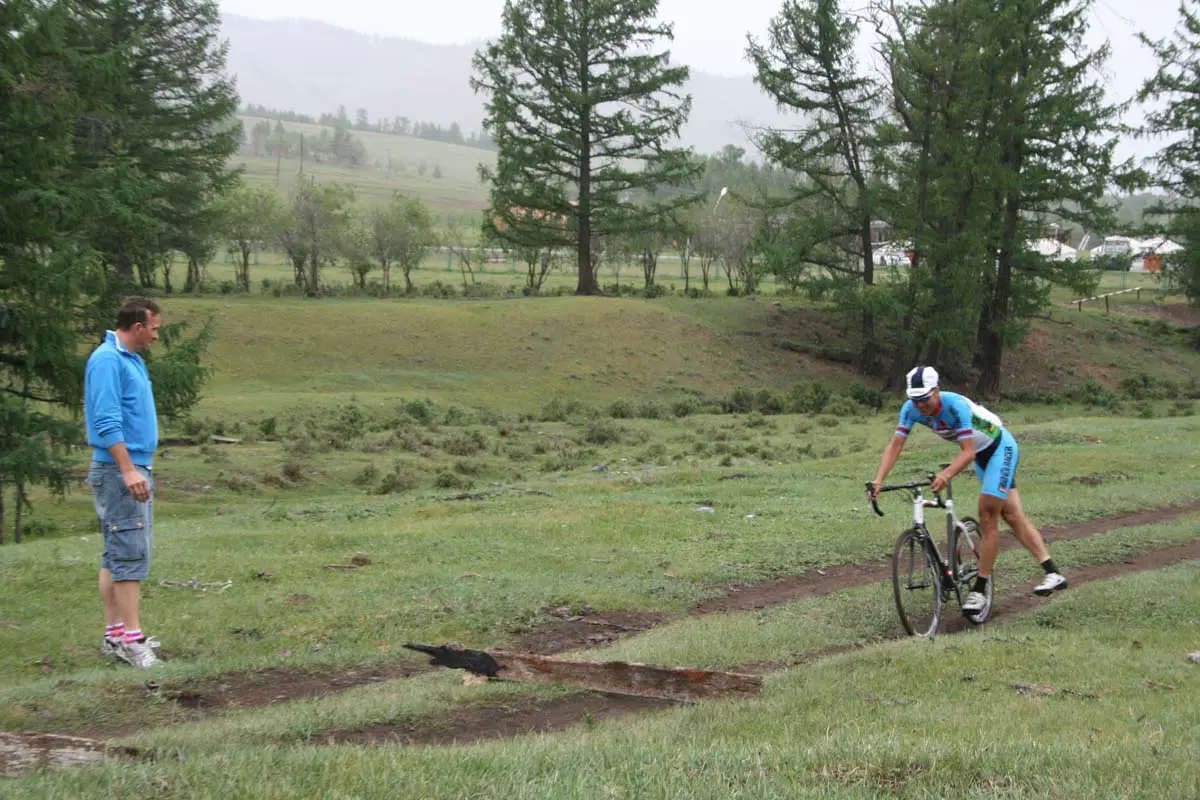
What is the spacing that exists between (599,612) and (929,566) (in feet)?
10.2

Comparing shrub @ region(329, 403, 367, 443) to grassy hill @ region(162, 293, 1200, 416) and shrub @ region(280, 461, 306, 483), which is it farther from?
shrub @ region(280, 461, 306, 483)

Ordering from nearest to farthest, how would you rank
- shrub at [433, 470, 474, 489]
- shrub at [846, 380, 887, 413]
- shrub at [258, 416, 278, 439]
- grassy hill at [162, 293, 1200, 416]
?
shrub at [433, 470, 474, 489]
shrub at [258, 416, 278, 439]
grassy hill at [162, 293, 1200, 416]
shrub at [846, 380, 887, 413]

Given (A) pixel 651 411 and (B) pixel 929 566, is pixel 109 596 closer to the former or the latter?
(B) pixel 929 566

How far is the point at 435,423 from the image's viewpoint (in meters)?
28.5

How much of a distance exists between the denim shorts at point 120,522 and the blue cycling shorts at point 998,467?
23.3 ft

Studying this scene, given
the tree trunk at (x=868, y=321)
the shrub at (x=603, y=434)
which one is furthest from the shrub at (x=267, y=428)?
the tree trunk at (x=868, y=321)

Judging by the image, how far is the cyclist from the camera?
8508 mm

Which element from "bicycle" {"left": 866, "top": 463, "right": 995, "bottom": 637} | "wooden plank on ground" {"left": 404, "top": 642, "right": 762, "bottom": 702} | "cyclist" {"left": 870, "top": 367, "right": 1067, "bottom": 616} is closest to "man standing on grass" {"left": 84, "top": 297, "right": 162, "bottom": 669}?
"wooden plank on ground" {"left": 404, "top": 642, "right": 762, "bottom": 702}

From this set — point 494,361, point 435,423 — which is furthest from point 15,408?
point 494,361

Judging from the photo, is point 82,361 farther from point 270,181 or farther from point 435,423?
point 270,181

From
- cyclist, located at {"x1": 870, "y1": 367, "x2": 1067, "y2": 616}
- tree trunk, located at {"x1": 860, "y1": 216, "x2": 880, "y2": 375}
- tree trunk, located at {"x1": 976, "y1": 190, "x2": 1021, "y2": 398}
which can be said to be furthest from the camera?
tree trunk, located at {"x1": 860, "y1": 216, "x2": 880, "y2": 375}

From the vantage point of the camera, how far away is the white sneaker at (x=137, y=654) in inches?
279

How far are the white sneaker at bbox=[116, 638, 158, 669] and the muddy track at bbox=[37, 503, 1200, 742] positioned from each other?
0.57 m

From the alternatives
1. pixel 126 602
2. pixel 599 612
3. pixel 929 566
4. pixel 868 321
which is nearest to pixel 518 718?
pixel 599 612
